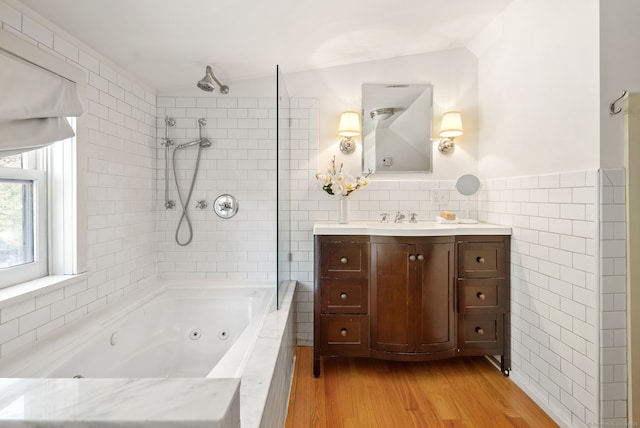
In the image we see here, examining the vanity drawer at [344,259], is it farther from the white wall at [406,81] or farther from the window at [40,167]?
the window at [40,167]

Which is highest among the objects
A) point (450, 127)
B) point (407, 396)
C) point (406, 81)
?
point (406, 81)

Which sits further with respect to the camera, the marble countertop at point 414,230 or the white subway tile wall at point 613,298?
the marble countertop at point 414,230

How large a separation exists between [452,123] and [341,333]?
1818 mm

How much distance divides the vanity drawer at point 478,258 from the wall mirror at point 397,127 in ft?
2.66

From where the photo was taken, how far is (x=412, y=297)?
2.27m

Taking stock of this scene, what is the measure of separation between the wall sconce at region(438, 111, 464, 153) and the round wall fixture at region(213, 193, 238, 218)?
1783 millimetres

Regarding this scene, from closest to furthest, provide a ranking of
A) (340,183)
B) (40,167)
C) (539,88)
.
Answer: (40,167) → (539,88) → (340,183)

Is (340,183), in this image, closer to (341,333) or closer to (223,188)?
(223,188)

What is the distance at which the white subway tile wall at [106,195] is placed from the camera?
1539mm

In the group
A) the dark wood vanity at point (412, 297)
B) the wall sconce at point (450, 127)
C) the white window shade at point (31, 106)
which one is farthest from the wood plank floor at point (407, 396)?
the white window shade at point (31, 106)

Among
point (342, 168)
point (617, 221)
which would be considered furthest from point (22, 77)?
point (617, 221)

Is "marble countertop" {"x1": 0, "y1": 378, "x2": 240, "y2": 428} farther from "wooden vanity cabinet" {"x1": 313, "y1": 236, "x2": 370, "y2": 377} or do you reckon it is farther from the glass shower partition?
"wooden vanity cabinet" {"x1": 313, "y1": 236, "x2": 370, "y2": 377}

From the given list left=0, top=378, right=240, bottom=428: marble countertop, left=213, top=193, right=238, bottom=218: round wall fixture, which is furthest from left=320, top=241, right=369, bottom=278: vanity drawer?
left=0, top=378, right=240, bottom=428: marble countertop

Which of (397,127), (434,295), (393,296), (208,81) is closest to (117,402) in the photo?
(393,296)
